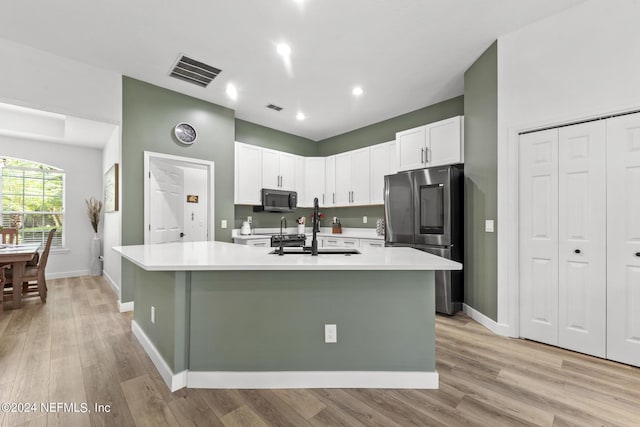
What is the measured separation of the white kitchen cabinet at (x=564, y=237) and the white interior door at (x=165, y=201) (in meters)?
4.23

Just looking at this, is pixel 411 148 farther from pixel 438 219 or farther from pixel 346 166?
pixel 346 166

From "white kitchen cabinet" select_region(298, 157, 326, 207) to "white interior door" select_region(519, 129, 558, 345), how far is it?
359cm

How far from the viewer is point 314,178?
5836 millimetres

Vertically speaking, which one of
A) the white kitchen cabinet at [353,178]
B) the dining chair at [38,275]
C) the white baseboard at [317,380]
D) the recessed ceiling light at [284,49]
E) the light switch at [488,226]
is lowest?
the white baseboard at [317,380]

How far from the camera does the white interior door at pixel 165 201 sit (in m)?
3.87

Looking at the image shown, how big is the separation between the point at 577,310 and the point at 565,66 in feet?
7.05

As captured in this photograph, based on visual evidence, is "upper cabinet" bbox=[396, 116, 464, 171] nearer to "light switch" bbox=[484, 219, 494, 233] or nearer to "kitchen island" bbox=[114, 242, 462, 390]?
"light switch" bbox=[484, 219, 494, 233]

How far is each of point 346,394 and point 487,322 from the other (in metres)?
1.98

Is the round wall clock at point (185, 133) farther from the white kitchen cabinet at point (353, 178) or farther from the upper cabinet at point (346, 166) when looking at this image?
the white kitchen cabinet at point (353, 178)

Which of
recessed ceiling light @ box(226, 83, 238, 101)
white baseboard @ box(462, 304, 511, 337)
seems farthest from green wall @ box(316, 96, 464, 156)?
white baseboard @ box(462, 304, 511, 337)

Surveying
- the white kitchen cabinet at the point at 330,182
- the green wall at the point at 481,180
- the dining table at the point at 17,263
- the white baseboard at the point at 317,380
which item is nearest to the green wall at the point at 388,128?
the white kitchen cabinet at the point at 330,182

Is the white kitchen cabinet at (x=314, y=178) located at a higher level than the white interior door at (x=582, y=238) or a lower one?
higher

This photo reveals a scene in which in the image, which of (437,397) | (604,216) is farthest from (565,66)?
(437,397)

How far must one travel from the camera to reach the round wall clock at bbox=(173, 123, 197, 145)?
403 centimetres
